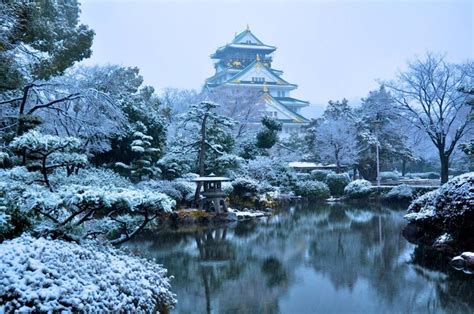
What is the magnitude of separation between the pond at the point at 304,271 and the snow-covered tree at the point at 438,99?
Answer: 792 centimetres

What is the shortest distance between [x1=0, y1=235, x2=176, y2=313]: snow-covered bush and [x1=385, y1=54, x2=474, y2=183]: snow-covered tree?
1641 cm

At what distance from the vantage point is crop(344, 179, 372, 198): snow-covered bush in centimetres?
1912

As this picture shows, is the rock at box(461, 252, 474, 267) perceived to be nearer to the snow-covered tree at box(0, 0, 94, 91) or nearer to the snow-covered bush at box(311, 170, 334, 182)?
the snow-covered tree at box(0, 0, 94, 91)

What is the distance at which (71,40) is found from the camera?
8398mm

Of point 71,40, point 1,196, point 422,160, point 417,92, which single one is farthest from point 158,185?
point 422,160

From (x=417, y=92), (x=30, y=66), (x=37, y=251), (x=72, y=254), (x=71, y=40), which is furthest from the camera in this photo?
(x=417, y=92)

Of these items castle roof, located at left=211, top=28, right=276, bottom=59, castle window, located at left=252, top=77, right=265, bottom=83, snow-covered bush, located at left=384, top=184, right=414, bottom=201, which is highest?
castle roof, located at left=211, top=28, right=276, bottom=59

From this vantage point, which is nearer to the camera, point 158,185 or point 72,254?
point 72,254

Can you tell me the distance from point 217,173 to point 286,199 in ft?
14.4

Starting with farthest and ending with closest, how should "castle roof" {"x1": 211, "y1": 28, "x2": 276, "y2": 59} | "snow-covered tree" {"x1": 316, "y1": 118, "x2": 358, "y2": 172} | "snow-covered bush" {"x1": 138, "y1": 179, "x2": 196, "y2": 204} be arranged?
"castle roof" {"x1": 211, "y1": 28, "x2": 276, "y2": 59}
"snow-covered tree" {"x1": 316, "y1": 118, "x2": 358, "y2": 172}
"snow-covered bush" {"x1": 138, "y1": 179, "x2": 196, "y2": 204}

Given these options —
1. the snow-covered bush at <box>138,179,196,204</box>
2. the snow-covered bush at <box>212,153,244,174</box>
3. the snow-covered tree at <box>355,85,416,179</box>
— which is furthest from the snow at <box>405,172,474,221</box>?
the snow-covered tree at <box>355,85,416,179</box>

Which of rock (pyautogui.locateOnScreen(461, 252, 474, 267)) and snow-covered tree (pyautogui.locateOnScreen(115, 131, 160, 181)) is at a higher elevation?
snow-covered tree (pyautogui.locateOnScreen(115, 131, 160, 181))

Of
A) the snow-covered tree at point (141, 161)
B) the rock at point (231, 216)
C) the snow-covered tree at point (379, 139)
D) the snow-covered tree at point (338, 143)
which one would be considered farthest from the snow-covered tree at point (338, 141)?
the snow-covered tree at point (141, 161)

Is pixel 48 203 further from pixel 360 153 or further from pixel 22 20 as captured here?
pixel 360 153
